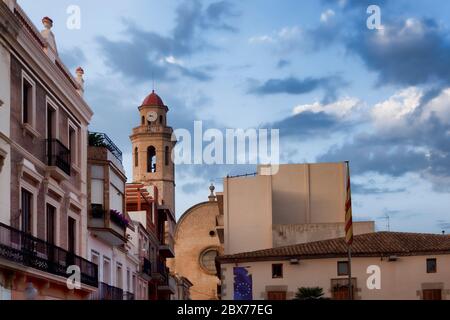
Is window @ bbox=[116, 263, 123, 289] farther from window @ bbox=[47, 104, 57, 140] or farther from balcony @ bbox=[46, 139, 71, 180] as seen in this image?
→ window @ bbox=[47, 104, 57, 140]

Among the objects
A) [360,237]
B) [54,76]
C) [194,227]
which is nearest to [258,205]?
[360,237]

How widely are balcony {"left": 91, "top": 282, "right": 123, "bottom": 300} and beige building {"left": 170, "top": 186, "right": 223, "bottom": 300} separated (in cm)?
3954

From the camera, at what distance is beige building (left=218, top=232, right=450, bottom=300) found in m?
46.9

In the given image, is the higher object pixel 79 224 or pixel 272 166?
pixel 272 166

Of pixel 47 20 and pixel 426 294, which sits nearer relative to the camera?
pixel 47 20

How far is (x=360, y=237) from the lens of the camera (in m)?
50.8

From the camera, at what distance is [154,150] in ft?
292

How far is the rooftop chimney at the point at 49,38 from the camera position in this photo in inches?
1020

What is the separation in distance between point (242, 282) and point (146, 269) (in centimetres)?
544

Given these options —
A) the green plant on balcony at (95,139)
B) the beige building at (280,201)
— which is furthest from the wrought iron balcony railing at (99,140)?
the beige building at (280,201)

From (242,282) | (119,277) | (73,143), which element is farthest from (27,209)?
(242,282)
